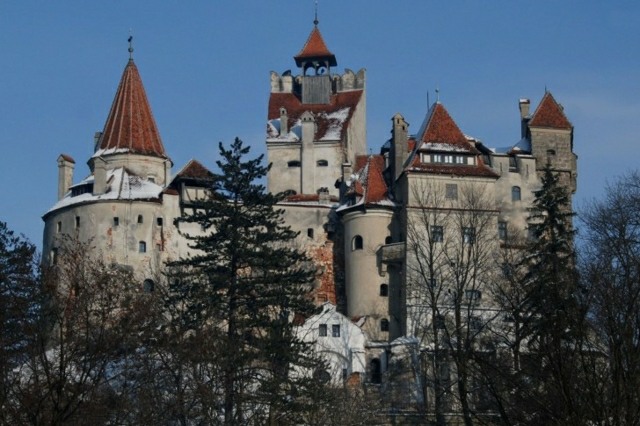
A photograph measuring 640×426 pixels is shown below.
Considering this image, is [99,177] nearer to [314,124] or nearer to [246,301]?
[314,124]

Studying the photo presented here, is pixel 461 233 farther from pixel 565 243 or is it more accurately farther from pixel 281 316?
pixel 281 316

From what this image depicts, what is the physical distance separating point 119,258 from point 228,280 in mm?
22296

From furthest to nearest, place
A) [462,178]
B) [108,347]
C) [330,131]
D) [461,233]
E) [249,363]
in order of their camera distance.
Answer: [330,131] → [462,178] → [461,233] → [249,363] → [108,347]

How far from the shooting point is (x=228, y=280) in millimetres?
51656

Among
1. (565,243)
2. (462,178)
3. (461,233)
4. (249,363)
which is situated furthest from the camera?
(462,178)

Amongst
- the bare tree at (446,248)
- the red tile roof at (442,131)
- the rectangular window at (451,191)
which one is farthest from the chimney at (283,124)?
the rectangular window at (451,191)

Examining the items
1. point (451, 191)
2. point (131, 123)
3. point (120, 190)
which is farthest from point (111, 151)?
point (451, 191)

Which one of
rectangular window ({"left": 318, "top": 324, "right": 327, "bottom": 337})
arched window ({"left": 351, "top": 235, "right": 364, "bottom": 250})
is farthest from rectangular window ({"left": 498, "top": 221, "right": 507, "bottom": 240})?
rectangular window ({"left": 318, "top": 324, "right": 327, "bottom": 337})

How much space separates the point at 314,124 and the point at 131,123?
11.3 metres

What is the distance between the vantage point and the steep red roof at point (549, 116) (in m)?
76.7

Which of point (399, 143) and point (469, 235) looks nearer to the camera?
point (469, 235)

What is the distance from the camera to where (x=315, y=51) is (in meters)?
91.0

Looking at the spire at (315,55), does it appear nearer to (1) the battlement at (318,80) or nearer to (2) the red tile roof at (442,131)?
(1) the battlement at (318,80)

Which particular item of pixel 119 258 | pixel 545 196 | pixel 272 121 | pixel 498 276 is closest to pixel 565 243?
pixel 545 196
